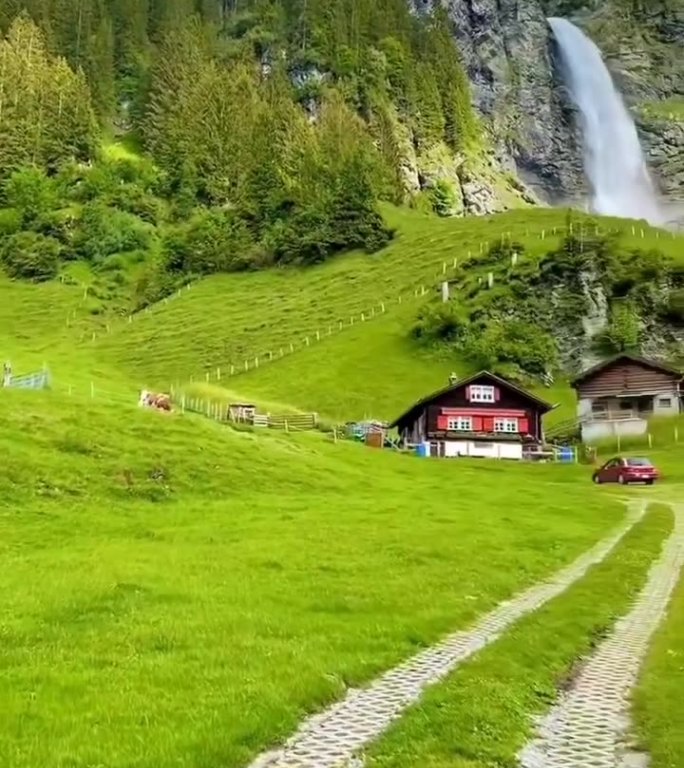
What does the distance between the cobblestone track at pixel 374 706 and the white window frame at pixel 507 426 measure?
207 ft

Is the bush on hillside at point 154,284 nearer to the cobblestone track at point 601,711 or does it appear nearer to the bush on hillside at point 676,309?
the bush on hillside at point 676,309

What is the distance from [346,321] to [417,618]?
104394 millimetres

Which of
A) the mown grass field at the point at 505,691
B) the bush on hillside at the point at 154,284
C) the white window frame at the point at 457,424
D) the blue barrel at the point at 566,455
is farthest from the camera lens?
the bush on hillside at the point at 154,284

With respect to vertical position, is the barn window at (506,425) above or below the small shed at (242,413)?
below

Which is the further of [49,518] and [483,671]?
[49,518]

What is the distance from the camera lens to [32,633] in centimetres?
1692

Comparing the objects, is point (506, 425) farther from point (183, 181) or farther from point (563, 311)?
point (183, 181)

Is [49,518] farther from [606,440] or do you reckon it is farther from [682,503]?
[606,440]

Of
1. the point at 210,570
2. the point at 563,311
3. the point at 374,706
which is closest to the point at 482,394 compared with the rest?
the point at 563,311

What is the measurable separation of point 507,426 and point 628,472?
24.0 meters

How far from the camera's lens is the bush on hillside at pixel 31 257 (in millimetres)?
160375

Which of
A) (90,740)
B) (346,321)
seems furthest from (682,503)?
(346,321)

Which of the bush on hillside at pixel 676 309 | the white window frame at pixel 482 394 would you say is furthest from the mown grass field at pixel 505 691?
the bush on hillside at pixel 676 309

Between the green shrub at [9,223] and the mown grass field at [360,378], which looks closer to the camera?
the mown grass field at [360,378]
